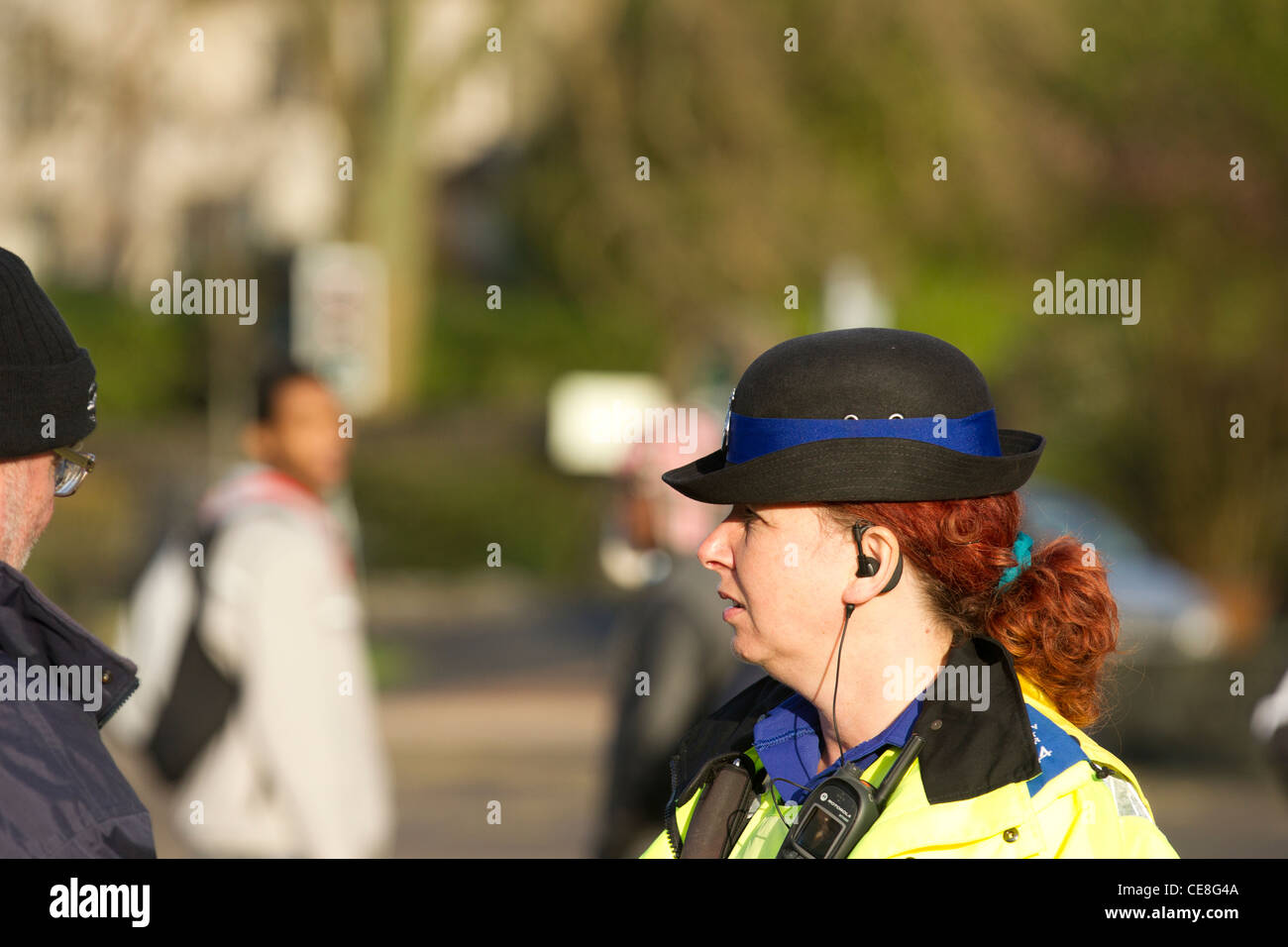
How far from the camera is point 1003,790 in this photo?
A: 2174 mm

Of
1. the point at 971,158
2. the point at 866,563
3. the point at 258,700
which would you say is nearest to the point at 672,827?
the point at 866,563

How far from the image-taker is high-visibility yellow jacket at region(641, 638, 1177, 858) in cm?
215

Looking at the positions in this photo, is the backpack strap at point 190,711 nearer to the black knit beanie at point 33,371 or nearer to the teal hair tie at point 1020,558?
the black knit beanie at point 33,371

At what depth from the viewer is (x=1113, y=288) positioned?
898 inches

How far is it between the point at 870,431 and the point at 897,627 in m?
0.29

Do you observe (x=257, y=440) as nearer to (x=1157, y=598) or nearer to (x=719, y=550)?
(x=719, y=550)

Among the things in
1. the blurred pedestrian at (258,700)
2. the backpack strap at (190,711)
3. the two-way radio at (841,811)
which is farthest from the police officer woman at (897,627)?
the backpack strap at (190,711)

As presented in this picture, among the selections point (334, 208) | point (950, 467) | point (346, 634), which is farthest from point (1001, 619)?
point (334, 208)

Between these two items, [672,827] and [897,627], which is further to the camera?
[672,827]

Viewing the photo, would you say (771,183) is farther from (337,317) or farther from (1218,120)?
(337,317)

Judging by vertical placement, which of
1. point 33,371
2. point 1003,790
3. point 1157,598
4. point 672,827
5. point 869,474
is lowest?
point 1157,598

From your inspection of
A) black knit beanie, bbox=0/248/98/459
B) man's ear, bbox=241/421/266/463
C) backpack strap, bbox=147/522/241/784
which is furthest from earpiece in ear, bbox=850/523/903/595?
man's ear, bbox=241/421/266/463

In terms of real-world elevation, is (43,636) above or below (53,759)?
above

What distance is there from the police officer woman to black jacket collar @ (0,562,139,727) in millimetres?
827
